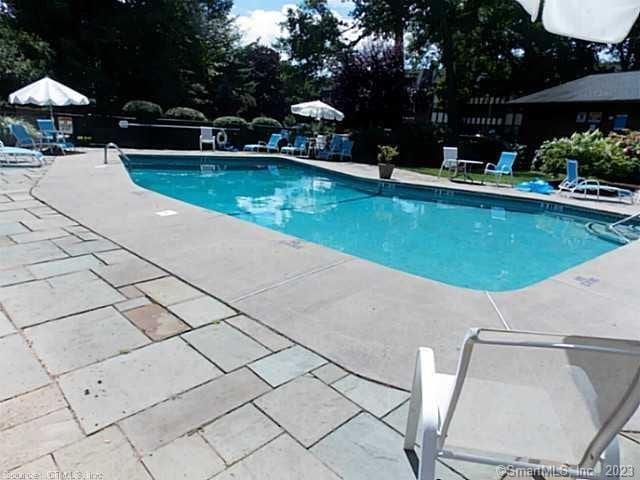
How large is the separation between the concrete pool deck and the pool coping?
0.05 feet

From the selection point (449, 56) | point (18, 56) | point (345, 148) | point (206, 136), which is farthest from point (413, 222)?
point (18, 56)

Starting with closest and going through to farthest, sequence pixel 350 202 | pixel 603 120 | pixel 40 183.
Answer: pixel 40 183 → pixel 350 202 → pixel 603 120

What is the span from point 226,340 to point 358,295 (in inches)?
46.5

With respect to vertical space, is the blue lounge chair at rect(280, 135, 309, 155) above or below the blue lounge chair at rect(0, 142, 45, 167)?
above

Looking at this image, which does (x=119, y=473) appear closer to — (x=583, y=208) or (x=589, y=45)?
(x=583, y=208)

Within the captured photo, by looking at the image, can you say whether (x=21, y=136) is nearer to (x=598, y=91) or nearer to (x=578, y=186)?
(x=578, y=186)

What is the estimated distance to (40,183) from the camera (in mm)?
7242

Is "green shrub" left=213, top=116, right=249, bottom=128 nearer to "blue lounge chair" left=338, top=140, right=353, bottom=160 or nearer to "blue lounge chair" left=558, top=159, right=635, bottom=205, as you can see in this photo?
"blue lounge chair" left=338, top=140, right=353, bottom=160

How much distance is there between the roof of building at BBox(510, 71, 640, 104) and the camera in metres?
14.0

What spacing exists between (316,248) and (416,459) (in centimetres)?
295

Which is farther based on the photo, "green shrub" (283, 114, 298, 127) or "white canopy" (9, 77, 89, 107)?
"green shrub" (283, 114, 298, 127)

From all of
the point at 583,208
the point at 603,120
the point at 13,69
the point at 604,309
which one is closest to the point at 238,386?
the point at 604,309

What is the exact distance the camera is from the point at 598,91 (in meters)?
14.9

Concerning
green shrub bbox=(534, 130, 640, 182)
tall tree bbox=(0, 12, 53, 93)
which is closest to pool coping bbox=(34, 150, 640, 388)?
green shrub bbox=(534, 130, 640, 182)
